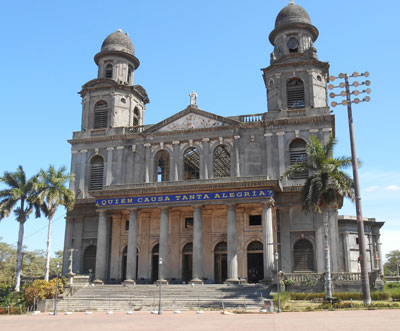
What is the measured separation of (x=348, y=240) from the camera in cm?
4684

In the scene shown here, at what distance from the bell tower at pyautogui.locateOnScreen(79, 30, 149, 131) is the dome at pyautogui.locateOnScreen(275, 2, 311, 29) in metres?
15.0

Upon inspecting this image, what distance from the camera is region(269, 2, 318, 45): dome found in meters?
41.8

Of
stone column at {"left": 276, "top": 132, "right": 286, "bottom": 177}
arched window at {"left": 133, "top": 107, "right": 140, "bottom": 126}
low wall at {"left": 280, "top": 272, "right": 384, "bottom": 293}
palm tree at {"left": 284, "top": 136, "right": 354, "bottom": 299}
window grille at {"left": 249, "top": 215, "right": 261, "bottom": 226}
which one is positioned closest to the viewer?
palm tree at {"left": 284, "top": 136, "right": 354, "bottom": 299}

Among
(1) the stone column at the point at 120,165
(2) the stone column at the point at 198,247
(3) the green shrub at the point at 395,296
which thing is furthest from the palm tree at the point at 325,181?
(1) the stone column at the point at 120,165

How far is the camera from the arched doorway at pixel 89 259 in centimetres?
3995

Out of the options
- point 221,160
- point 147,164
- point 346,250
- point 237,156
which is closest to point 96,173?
point 147,164

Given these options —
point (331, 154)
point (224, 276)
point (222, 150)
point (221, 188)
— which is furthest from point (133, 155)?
point (331, 154)

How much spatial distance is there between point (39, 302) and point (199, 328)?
17.2 m

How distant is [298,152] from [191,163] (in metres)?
10.8

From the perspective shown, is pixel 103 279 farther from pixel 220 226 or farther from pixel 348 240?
pixel 348 240

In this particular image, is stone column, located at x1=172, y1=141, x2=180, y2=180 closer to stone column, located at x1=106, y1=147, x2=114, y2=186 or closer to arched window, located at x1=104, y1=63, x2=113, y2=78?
stone column, located at x1=106, y1=147, x2=114, y2=186

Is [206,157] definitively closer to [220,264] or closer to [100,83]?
[220,264]

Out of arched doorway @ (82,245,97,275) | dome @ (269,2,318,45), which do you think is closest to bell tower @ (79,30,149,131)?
arched doorway @ (82,245,97,275)

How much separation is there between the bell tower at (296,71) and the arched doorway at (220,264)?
42.7 feet
